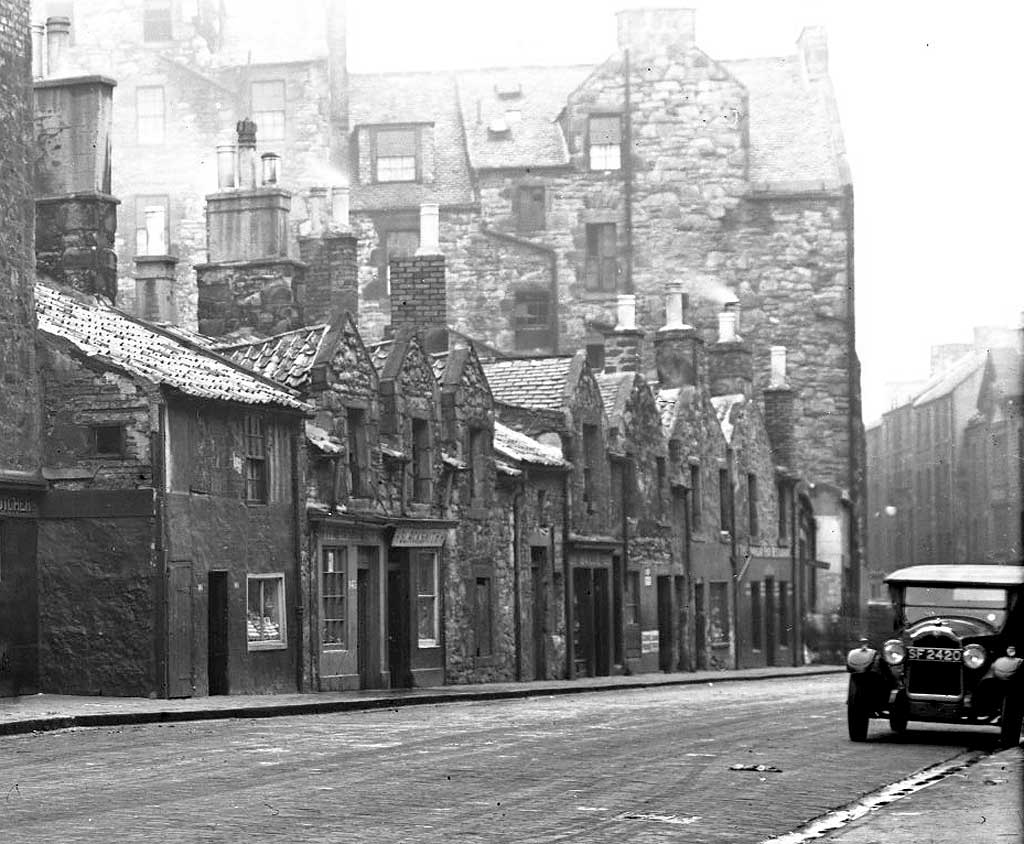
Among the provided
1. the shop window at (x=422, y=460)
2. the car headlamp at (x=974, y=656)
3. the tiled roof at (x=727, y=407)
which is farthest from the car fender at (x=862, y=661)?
the tiled roof at (x=727, y=407)

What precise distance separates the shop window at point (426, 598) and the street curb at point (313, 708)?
1.29 metres

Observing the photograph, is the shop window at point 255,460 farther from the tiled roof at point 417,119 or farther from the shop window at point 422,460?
the tiled roof at point 417,119

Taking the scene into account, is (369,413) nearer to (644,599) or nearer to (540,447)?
(540,447)

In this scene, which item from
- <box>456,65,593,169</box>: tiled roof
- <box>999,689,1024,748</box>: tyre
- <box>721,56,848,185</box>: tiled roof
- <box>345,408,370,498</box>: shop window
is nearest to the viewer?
<box>999,689,1024,748</box>: tyre

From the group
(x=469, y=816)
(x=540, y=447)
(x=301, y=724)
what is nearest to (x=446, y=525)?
(x=540, y=447)

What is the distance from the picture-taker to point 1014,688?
70.2 feet

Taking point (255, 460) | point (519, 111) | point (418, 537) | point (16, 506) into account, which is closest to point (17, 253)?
point (16, 506)

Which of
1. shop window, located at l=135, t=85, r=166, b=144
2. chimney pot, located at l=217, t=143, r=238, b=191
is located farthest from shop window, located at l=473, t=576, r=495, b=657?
shop window, located at l=135, t=85, r=166, b=144

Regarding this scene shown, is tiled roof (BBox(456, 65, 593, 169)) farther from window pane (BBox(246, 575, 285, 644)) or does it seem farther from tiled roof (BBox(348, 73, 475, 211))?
window pane (BBox(246, 575, 285, 644))

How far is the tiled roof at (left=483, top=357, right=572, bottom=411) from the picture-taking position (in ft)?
151

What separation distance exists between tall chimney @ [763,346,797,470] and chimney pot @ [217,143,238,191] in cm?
2245

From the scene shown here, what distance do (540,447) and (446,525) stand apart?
652 cm

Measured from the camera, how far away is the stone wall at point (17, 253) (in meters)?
29.7

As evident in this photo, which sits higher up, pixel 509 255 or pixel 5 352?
pixel 509 255
